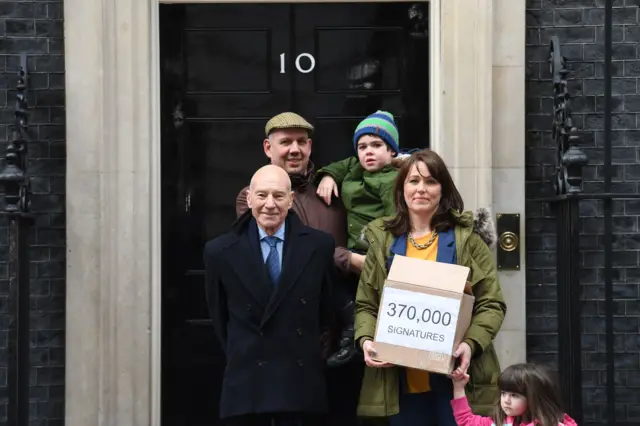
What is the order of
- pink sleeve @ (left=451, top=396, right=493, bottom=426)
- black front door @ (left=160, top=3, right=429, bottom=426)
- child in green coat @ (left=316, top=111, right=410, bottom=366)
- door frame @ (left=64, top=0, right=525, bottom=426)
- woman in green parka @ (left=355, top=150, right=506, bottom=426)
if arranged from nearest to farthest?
pink sleeve @ (left=451, top=396, right=493, bottom=426) < woman in green parka @ (left=355, top=150, right=506, bottom=426) < child in green coat @ (left=316, top=111, right=410, bottom=366) < door frame @ (left=64, top=0, right=525, bottom=426) < black front door @ (left=160, top=3, right=429, bottom=426)

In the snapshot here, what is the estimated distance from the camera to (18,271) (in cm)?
590

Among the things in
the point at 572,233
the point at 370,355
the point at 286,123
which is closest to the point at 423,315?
the point at 370,355

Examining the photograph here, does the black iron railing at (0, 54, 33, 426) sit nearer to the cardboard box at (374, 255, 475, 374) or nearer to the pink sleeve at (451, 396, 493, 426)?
the cardboard box at (374, 255, 475, 374)

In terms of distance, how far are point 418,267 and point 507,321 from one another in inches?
72.6

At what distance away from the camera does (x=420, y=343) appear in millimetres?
4656

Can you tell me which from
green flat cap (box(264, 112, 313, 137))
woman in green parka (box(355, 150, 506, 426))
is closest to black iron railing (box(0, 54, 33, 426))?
green flat cap (box(264, 112, 313, 137))

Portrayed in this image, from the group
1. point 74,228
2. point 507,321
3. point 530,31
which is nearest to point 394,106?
point 530,31

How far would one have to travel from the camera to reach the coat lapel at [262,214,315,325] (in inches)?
193

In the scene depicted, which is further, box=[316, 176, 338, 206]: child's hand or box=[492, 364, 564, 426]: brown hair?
box=[316, 176, 338, 206]: child's hand

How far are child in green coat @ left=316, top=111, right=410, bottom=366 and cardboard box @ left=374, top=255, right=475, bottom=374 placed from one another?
609mm

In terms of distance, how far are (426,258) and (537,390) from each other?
83 cm

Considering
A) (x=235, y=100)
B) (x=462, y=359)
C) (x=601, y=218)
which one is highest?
(x=235, y=100)

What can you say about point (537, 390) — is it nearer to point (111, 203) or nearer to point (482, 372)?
point (482, 372)

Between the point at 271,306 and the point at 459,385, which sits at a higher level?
the point at 271,306
